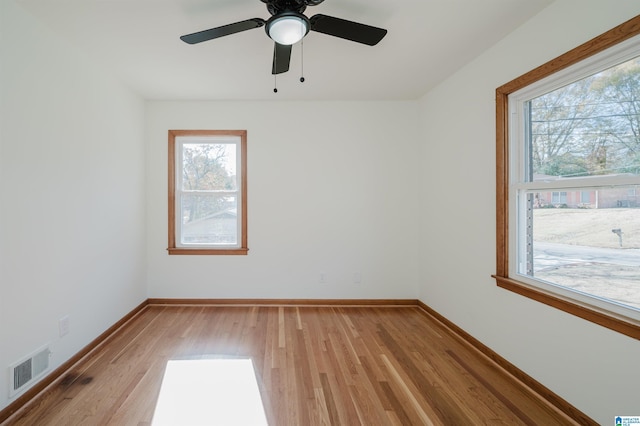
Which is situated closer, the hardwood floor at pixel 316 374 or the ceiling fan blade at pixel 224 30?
the ceiling fan blade at pixel 224 30

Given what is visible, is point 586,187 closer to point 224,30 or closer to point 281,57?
point 281,57

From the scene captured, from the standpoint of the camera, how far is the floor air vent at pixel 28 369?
1.79 meters

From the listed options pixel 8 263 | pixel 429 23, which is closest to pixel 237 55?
pixel 429 23

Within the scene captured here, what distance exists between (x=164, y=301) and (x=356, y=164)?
2959mm

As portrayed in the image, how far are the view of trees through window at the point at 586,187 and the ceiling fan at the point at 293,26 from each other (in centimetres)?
132

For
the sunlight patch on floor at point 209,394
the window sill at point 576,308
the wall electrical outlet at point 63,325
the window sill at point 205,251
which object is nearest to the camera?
the window sill at point 576,308

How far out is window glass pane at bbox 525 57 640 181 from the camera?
1545mm

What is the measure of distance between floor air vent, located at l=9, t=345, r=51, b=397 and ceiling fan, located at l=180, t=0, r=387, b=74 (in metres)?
2.29

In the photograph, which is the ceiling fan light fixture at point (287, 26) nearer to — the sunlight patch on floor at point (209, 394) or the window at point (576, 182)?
the window at point (576, 182)

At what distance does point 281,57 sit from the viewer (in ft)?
6.58

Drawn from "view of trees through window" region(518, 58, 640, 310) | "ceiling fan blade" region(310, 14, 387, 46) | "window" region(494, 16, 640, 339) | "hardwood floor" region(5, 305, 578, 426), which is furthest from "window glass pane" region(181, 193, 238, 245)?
"view of trees through window" region(518, 58, 640, 310)

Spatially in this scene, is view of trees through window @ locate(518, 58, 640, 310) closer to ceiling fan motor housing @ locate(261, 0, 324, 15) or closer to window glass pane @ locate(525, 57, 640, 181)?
window glass pane @ locate(525, 57, 640, 181)

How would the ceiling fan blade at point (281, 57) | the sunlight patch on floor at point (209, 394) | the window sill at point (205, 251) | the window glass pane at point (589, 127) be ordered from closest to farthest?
the window glass pane at point (589, 127)
the sunlight patch on floor at point (209, 394)
the ceiling fan blade at point (281, 57)
the window sill at point (205, 251)

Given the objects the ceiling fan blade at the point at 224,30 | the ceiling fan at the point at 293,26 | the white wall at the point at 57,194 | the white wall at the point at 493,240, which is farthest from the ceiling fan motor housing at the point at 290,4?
the white wall at the point at 57,194
